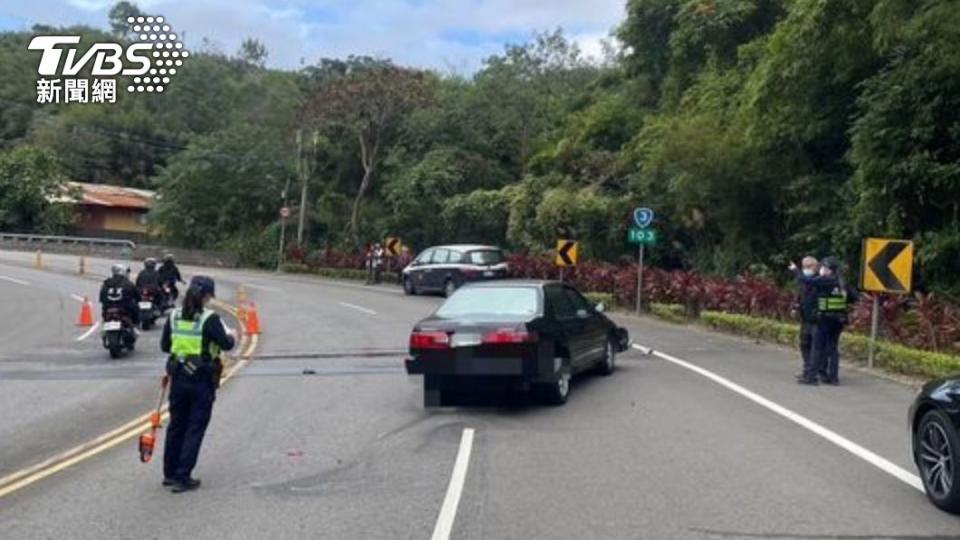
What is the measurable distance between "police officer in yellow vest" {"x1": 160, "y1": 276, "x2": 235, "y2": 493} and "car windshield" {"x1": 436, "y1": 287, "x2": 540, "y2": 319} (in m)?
4.35

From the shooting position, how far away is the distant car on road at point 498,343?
1225 centimetres

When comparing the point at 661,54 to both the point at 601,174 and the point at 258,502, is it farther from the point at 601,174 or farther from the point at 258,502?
the point at 258,502

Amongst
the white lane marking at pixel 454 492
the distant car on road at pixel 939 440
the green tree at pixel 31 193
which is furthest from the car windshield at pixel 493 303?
the green tree at pixel 31 193

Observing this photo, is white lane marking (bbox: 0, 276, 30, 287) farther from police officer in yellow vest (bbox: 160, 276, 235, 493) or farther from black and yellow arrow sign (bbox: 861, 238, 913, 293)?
police officer in yellow vest (bbox: 160, 276, 235, 493)

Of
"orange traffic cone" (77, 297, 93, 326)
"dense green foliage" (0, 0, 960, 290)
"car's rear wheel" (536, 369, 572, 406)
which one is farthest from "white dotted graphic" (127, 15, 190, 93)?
"car's rear wheel" (536, 369, 572, 406)

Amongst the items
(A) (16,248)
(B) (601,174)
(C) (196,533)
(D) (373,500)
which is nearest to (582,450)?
(D) (373,500)

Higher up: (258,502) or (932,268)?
→ (932,268)

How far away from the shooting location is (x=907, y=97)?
834 inches

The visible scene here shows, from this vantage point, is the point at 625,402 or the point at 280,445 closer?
the point at 280,445

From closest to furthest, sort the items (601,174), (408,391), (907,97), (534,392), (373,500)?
(373,500) → (534,392) → (408,391) → (907,97) → (601,174)

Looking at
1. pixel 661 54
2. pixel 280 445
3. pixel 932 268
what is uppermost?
pixel 661 54

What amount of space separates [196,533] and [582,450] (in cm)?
391

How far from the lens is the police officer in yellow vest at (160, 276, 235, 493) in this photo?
28.6 ft

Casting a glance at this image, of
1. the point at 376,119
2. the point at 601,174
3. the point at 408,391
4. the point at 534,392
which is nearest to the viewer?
the point at 534,392
